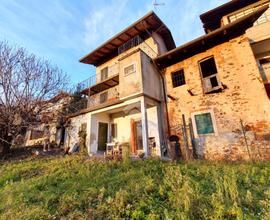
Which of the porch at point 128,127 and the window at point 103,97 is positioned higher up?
the window at point 103,97

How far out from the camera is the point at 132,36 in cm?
1187

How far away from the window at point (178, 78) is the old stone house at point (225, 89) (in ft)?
0.21

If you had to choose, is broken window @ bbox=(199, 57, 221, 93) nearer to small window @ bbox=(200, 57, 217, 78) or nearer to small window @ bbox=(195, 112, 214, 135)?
small window @ bbox=(200, 57, 217, 78)

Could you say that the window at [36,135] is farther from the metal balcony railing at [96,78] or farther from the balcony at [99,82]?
the metal balcony railing at [96,78]

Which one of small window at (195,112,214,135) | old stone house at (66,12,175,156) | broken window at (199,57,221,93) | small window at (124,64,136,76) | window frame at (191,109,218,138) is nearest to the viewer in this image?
window frame at (191,109,218,138)

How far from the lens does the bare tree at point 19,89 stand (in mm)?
9375

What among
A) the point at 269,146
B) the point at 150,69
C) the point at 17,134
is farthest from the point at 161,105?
the point at 17,134

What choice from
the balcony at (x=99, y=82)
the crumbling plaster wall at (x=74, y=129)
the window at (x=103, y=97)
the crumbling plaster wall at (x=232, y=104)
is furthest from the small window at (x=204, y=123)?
the crumbling plaster wall at (x=74, y=129)

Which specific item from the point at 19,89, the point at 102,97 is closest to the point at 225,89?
the point at 102,97

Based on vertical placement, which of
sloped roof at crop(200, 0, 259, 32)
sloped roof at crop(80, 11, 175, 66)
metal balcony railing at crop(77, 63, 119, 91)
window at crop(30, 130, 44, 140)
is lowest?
window at crop(30, 130, 44, 140)

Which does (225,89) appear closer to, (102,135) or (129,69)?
(129,69)

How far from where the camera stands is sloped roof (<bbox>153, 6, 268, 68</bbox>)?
7301 mm

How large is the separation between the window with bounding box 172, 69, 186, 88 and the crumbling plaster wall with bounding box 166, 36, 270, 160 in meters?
0.46

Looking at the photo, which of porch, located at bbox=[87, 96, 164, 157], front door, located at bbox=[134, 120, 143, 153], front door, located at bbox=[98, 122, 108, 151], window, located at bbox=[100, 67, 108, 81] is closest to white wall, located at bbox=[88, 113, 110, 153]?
porch, located at bbox=[87, 96, 164, 157]
